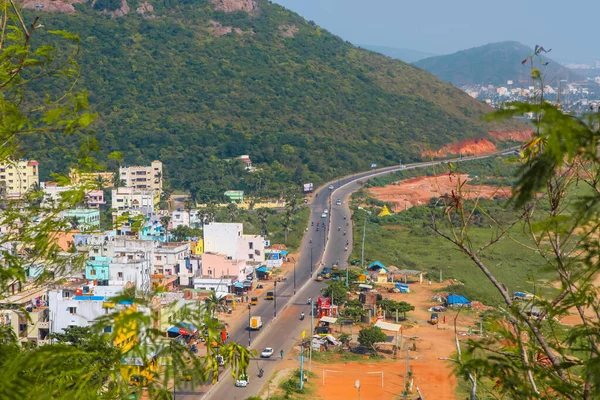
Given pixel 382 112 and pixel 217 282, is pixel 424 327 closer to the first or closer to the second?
pixel 217 282

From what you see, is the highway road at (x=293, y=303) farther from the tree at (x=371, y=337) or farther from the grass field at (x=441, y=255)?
the tree at (x=371, y=337)

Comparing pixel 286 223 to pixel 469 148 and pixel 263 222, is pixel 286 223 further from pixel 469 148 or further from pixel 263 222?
pixel 469 148

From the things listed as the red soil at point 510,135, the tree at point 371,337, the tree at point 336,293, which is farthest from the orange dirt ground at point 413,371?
the red soil at point 510,135

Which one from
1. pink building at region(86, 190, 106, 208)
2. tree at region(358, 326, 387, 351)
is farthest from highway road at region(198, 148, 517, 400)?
pink building at region(86, 190, 106, 208)

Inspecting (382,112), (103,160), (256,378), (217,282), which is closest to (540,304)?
(256,378)

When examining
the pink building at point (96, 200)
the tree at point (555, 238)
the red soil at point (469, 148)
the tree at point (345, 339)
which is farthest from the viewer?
the red soil at point (469, 148)

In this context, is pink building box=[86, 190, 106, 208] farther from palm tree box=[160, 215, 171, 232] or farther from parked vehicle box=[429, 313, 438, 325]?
parked vehicle box=[429, 313, 438, 325]
